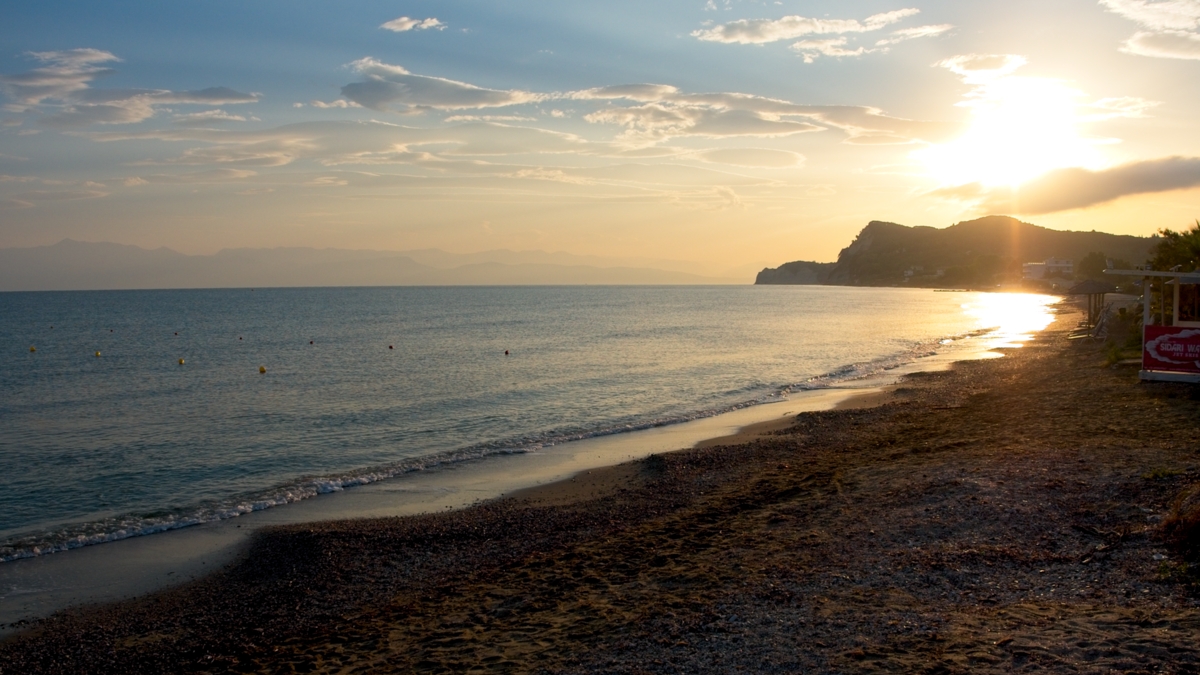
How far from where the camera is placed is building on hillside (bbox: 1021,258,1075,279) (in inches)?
7111

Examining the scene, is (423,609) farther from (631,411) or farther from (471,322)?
(471,322)

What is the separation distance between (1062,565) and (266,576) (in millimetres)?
9770

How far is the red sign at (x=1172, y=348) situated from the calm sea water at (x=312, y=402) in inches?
455

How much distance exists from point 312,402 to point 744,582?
2278 centimetres

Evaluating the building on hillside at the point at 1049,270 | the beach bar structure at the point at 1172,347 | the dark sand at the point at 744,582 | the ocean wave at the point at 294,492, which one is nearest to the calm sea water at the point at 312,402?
the ocean wave at the point at 294,492

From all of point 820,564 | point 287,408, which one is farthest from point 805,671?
point 287,408

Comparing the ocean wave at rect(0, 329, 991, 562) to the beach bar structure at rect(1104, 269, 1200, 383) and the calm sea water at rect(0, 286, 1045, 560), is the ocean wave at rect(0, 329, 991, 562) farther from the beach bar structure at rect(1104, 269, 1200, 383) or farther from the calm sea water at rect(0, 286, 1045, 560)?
the beach bar structure at rect(1104, 269, 1200, 383)

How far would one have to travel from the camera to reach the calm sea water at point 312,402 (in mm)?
15836

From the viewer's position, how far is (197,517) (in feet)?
45.7

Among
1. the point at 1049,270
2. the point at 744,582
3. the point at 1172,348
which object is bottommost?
the point at 744,582

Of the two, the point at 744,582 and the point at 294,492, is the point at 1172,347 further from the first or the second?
the point at 294,492

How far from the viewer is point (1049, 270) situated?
183 meters

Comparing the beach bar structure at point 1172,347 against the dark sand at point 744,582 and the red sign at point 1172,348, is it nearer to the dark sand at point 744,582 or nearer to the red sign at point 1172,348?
the red sign at point 1172,348

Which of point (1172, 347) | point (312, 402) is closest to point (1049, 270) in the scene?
point (1172, 347)
